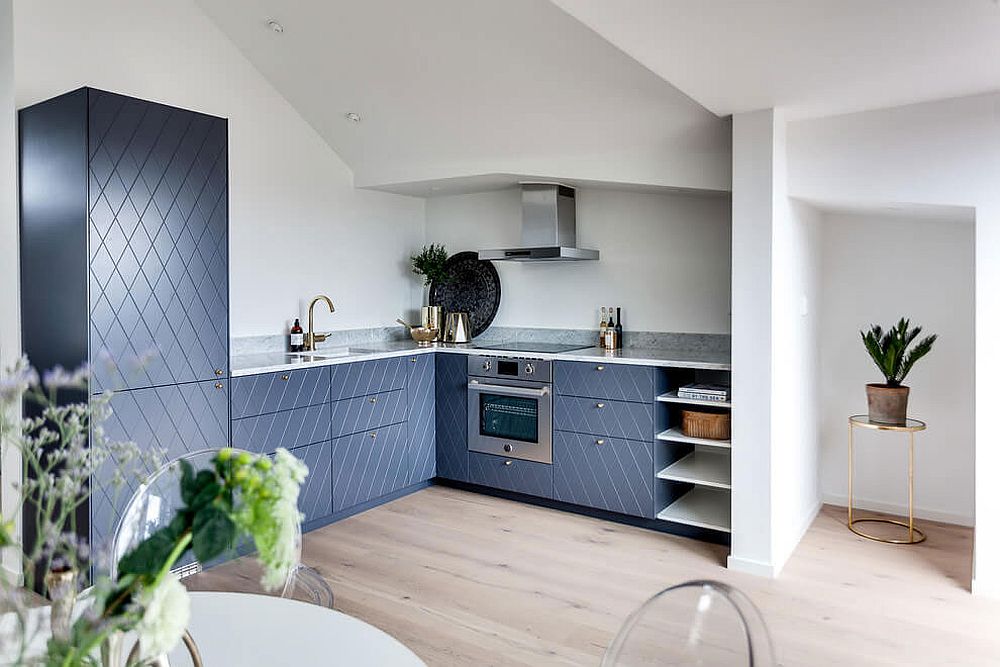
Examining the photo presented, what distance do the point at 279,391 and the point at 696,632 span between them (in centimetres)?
304

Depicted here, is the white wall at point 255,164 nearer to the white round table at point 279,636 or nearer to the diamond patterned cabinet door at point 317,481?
the diamond patterned cabinet door at point 317,481

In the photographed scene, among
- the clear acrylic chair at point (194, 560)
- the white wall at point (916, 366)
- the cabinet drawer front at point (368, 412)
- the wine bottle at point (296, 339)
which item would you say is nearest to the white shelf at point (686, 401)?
the white wall at point (916, 366)

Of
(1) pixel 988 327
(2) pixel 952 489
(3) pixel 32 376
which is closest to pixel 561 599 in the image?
(1) pixel 988 327

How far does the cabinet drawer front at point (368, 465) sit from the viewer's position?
13.5ft

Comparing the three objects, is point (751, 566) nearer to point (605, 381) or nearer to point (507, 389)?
point (605, 381)

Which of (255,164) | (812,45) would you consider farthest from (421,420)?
(812,45)

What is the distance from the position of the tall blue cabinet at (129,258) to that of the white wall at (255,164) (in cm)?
51

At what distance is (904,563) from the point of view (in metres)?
3.50

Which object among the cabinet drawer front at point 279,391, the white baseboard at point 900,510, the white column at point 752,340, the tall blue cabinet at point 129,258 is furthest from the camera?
the white baseboard at point 900,510

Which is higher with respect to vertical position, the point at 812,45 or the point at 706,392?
the point at 812,45

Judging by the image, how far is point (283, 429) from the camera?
3826 mm

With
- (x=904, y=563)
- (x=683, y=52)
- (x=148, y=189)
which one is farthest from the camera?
(x=904, y=563)

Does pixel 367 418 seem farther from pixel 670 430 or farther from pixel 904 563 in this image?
pixel 904 563

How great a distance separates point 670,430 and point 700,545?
619 mm
